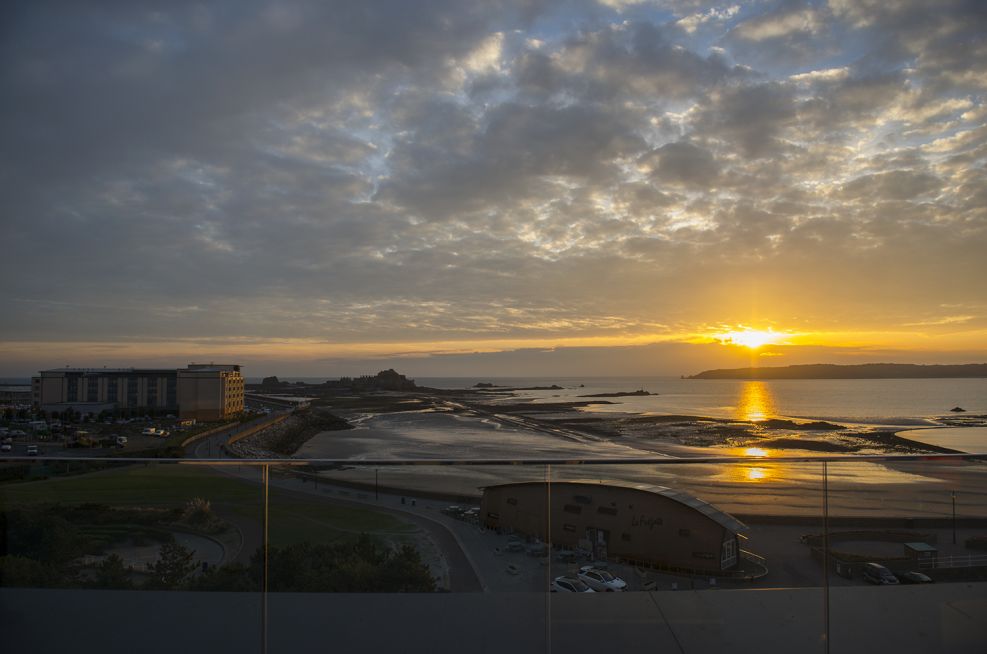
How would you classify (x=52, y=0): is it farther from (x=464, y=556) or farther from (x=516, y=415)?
(x=516, y=415)

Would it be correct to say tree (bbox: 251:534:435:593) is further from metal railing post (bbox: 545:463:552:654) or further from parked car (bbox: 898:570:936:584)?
parked car (bbox: 898:570:936:584)

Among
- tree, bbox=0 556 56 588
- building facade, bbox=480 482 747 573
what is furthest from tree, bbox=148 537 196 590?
building facade, bbox=480 482 747 573

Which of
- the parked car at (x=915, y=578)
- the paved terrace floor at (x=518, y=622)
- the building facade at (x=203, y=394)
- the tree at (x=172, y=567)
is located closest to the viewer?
the paved terrace floor at (x=518, y=622)

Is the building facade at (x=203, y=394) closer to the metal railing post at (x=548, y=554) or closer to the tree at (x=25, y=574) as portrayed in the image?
the tree at (x=25, y=574)

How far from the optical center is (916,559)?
7.52ft

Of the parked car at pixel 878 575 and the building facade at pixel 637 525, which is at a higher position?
the building facade at pixel 637 525

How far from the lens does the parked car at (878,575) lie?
2246mm

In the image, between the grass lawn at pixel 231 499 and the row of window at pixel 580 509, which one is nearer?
the row of window at pixel 580 509

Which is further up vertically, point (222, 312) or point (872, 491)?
point (222, 312)

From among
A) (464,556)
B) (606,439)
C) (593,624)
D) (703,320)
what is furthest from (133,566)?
(703,320)

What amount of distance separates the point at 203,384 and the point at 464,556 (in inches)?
2077

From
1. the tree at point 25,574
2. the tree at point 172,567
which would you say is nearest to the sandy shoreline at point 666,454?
the tree at point 172,567

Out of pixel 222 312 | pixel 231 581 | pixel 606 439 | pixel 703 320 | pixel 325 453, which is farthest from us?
pixel 703 320

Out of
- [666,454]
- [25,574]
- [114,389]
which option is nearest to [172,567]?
[25,574]
